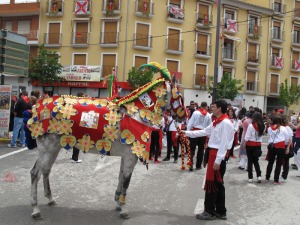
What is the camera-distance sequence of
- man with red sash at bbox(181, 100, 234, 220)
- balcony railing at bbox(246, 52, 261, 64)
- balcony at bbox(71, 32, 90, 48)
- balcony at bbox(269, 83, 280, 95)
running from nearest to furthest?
1. man with red sash at bbox(181, 100, 234, 220)
2. balcony at bbox(71, 32, 90, 48)
3. balcony railing at bbox(246, 52, 261, 64)
4. balcony at bbox(269, 83, 280, 95)

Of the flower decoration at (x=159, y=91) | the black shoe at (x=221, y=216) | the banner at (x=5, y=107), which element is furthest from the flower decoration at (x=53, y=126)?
the banner at (x=5, y=107)

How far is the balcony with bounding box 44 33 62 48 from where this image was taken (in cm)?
3341

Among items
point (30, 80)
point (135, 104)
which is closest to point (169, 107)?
point (135, 104)

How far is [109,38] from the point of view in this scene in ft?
107

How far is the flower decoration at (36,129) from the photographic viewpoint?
18.0 feet

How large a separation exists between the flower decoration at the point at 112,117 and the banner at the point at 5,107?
8902mm

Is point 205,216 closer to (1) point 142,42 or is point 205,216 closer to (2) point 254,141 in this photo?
(2) point 254,141

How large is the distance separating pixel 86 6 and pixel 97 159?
2559cm

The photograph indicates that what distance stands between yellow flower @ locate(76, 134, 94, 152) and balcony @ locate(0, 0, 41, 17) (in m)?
32.0

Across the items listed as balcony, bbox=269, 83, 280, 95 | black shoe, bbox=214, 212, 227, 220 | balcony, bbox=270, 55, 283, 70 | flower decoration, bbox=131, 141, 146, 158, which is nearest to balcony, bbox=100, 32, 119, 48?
balcony, bbox=270, 55, 283, 70

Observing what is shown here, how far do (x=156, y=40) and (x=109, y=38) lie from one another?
4.48 m

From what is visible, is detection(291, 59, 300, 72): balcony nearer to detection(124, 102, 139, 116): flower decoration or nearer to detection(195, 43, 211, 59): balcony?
detection(195, 43, 211, 59): balcony

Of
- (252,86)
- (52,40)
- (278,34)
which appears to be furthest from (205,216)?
(278,34)

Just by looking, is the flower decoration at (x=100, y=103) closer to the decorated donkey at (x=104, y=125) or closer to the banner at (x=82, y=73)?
the decorated donkey at (x=104, y=125)
